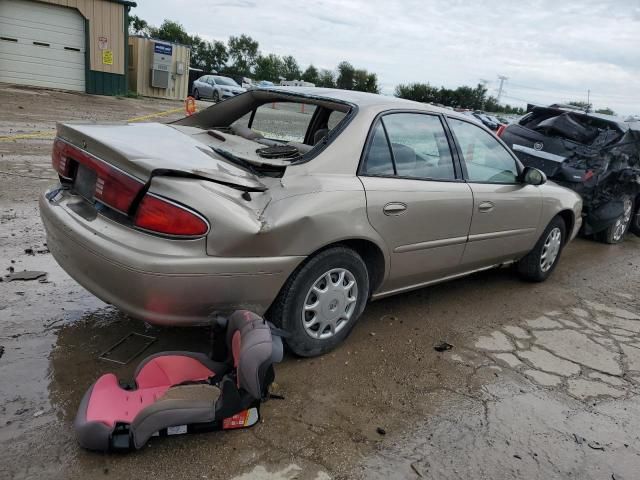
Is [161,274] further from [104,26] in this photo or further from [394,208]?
[104,26]

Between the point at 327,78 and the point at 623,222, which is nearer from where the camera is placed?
the point at 623,222

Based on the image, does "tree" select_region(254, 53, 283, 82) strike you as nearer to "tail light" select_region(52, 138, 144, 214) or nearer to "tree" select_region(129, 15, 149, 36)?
"tree" select_region(129, 15, 149, 36)

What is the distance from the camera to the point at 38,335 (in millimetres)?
3240

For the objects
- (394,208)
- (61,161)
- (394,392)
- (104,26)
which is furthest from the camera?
(104,26)

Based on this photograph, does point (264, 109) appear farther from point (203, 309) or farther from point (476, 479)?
point (476, 479)

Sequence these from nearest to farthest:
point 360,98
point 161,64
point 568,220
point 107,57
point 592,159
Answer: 1. point 360,98
2. point 568,220
3. point 592,159
4. point 107,57
5. point 161,64

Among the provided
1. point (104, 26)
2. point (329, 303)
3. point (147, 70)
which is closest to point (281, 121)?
point (329, 303)

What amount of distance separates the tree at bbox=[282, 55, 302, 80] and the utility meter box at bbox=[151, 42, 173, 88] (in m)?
53.8

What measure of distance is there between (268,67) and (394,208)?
8135 cm

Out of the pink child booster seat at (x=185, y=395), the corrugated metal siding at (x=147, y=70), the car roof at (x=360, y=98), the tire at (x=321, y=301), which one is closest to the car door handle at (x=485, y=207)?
the car roof at (x=360, y=98)

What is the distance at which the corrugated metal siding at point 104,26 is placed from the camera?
19453 millimetres

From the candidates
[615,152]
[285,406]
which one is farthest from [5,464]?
[615,152]

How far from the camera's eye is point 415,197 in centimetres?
349

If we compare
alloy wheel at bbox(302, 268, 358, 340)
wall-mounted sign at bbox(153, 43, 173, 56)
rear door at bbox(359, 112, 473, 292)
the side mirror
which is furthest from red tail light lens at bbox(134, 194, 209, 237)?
wall-mounted sign at bbox(153, 43, 173, 56)
